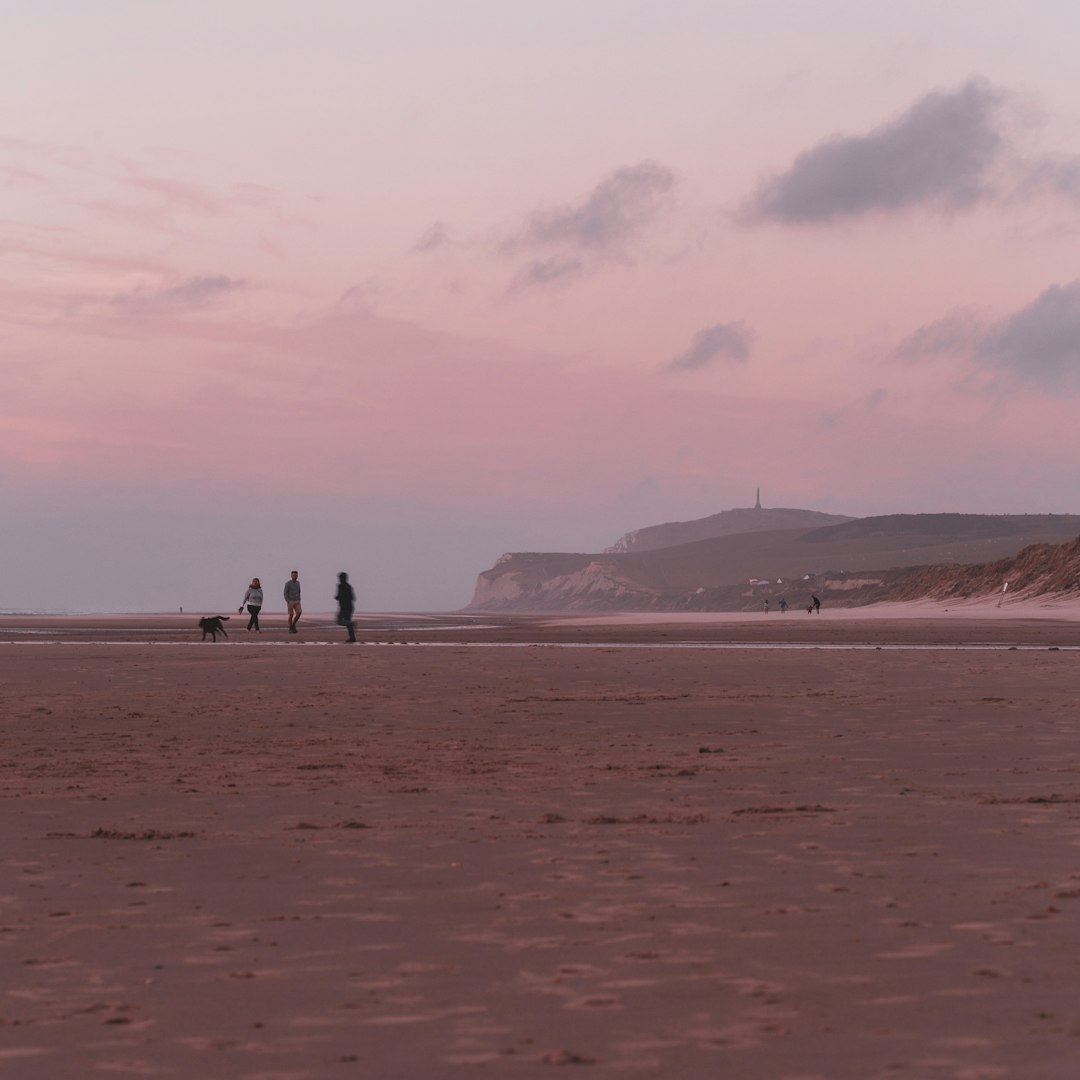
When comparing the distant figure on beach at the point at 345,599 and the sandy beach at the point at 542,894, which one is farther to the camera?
the distant figure on beach at the point at 345,599

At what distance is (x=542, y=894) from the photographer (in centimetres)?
782

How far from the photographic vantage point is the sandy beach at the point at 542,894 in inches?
207

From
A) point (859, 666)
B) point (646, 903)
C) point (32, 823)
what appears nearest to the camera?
point (646, 903)

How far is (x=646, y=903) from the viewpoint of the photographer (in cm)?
756

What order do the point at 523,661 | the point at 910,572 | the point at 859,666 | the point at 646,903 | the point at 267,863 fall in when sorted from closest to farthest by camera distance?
the point at 646,903, the point at 267,863, the point at 859,666, the point at 523,661, the point at 910,572

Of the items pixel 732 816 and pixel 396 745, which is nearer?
pixel 732 816

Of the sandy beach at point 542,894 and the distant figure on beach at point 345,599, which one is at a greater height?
the distant figure on beach at point 345,599

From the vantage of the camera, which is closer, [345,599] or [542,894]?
[542,894]

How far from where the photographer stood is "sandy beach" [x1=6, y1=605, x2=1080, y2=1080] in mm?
5266

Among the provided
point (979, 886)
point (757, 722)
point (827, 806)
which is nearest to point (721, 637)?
point (757, 722)

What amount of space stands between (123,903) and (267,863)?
1.25m

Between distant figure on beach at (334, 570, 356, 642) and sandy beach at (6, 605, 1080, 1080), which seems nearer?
sandy beach at (6, 605, 1080, 1080)

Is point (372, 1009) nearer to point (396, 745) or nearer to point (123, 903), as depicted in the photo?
point (123, 903)

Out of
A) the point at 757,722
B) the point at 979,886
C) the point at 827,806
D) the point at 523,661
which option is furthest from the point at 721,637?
the point at 979,886
